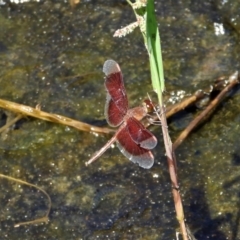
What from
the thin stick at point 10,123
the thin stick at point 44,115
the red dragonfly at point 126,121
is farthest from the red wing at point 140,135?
the thin stick at point 10,123

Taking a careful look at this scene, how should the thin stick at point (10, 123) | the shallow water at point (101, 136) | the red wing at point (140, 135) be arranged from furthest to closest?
the thin stick at point (10, 123), the shallow water at point (101, 136), the red wing at point (140, 135)

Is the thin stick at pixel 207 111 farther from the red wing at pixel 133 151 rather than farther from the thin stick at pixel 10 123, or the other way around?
the thin stick at pixel 10 123

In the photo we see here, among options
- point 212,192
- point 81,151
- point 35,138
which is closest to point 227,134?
point 212,192

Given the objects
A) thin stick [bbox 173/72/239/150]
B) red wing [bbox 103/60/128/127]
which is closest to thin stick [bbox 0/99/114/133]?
thin stick [bbox 173/72/239/150]

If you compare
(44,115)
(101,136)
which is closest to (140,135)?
(101,136)

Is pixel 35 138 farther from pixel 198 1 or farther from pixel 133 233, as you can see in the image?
pixel 198 1
